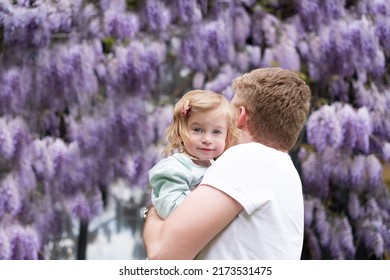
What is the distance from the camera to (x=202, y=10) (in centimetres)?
395

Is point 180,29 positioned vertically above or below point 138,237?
above

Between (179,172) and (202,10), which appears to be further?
(202,10)

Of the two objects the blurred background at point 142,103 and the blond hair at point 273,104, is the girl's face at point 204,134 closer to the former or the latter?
the blond hair at point 273,104

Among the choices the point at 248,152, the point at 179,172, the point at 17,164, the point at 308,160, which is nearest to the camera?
the point at 248,152

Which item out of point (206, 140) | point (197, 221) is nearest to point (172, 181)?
point (206, 140)

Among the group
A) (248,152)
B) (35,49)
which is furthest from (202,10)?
(248,152)

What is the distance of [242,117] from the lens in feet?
4.35

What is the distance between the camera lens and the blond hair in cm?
131

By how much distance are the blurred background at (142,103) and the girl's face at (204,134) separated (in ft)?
7.08

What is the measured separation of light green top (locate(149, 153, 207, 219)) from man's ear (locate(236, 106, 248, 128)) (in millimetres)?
179

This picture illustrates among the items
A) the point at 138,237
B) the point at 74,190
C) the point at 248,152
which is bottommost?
the point at 138,237

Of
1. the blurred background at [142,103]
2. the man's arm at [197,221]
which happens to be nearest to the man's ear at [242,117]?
the man's arm at [197,221]

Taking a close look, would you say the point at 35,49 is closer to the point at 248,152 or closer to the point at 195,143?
the point at 195,143

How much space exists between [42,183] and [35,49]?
0.62 metres
